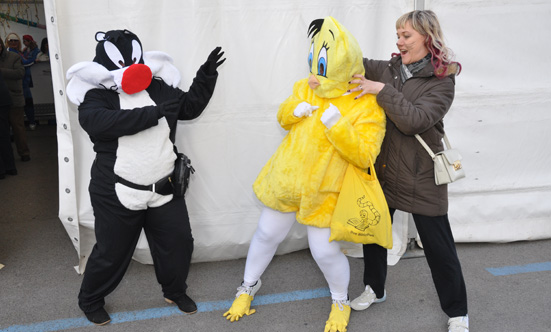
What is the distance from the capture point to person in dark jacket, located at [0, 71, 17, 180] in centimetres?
526

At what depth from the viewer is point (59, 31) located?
298 centimetres

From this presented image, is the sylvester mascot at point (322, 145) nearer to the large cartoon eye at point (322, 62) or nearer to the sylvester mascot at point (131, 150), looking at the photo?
the large cartoon eye at point (322, 62)

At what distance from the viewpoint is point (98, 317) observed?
9.25 feet

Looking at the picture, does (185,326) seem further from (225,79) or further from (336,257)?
(225,79)

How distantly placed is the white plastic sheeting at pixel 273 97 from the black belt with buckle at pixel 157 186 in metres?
0.73

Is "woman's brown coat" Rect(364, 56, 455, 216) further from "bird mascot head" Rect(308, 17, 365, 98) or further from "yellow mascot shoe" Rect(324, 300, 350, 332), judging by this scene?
"yellow mascot shoe" Rect(324, 300, 350, 332)

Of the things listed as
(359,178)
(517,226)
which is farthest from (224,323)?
(517,226)

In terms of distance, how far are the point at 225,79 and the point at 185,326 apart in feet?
5.30

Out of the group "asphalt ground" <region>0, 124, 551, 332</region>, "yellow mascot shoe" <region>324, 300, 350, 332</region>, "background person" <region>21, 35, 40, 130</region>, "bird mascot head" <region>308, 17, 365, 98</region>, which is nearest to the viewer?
"bird mascot head" <region>308, 17, 365, 98</region>

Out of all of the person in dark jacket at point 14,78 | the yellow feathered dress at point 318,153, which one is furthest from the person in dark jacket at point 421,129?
the person in dark jacket at point 14,78

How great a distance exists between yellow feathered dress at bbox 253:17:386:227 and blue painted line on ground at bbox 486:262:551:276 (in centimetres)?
165

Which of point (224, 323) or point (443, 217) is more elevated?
point (443, 217)

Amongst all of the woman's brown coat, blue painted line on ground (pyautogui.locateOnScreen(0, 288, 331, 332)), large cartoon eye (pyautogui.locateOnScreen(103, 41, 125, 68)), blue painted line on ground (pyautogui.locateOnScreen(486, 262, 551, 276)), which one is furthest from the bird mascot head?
blue painted line on ground (pyautogui.locateOnScreen(486, 262, 551, 276))

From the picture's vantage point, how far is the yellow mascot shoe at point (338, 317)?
2730 millimetres
